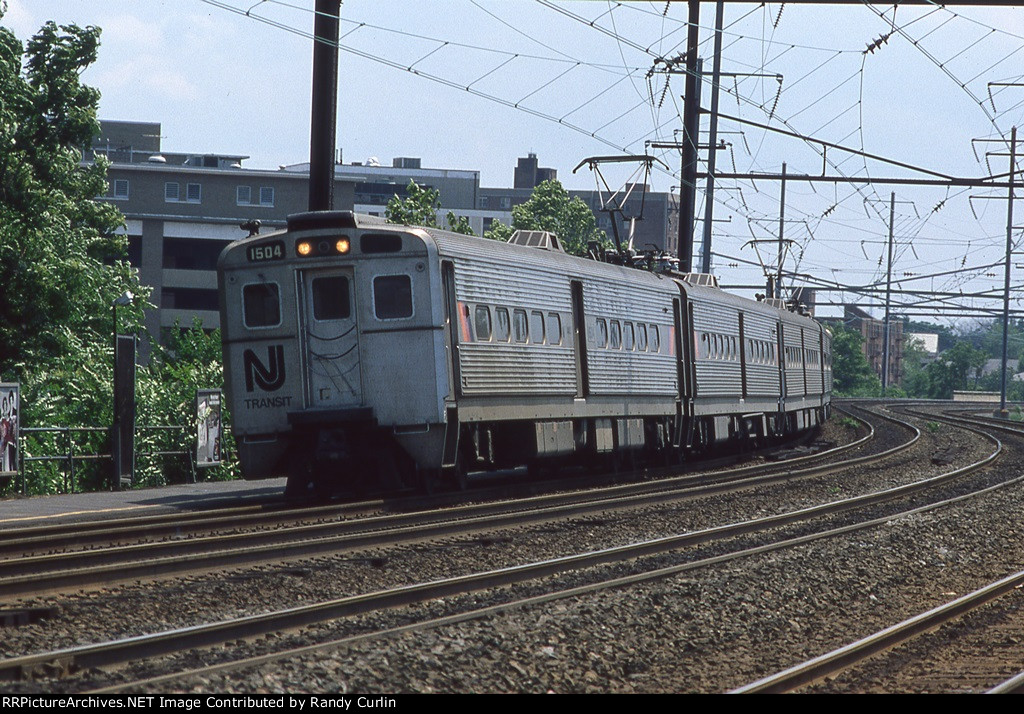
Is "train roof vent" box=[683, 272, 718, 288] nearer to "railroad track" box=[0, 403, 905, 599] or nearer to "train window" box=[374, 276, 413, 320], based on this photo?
"railroad track" box=[0, 403, 905, 599]

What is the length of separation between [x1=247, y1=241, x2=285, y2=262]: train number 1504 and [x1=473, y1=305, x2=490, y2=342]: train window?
2.45 meters

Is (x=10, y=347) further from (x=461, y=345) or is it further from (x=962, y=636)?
(x=962, y=636)

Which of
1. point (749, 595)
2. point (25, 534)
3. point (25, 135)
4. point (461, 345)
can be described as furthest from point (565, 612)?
point (25, 135)

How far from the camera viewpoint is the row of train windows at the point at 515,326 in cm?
1684

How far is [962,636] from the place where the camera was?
31.5 feet

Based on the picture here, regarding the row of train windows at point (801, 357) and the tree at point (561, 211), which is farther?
the tree at point (561, 211)

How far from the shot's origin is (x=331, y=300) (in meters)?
16.2

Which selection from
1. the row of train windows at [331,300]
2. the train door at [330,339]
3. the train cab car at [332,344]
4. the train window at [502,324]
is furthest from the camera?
the train window at [502,324]

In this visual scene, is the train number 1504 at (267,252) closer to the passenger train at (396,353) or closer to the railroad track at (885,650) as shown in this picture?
the passenger train at (396,353)

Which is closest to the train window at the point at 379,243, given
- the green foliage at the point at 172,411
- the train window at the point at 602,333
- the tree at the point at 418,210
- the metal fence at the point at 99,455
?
the train window at the point at 602,333

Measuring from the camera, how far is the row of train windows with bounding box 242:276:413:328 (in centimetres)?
1588

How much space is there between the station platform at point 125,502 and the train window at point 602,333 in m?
5.29

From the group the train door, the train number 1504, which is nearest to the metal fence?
the train number 1504

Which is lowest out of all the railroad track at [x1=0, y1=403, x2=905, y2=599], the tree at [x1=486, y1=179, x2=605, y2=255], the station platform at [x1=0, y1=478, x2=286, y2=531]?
the railroad track at [x1=0, y1=403, x2=905, y2=599]
